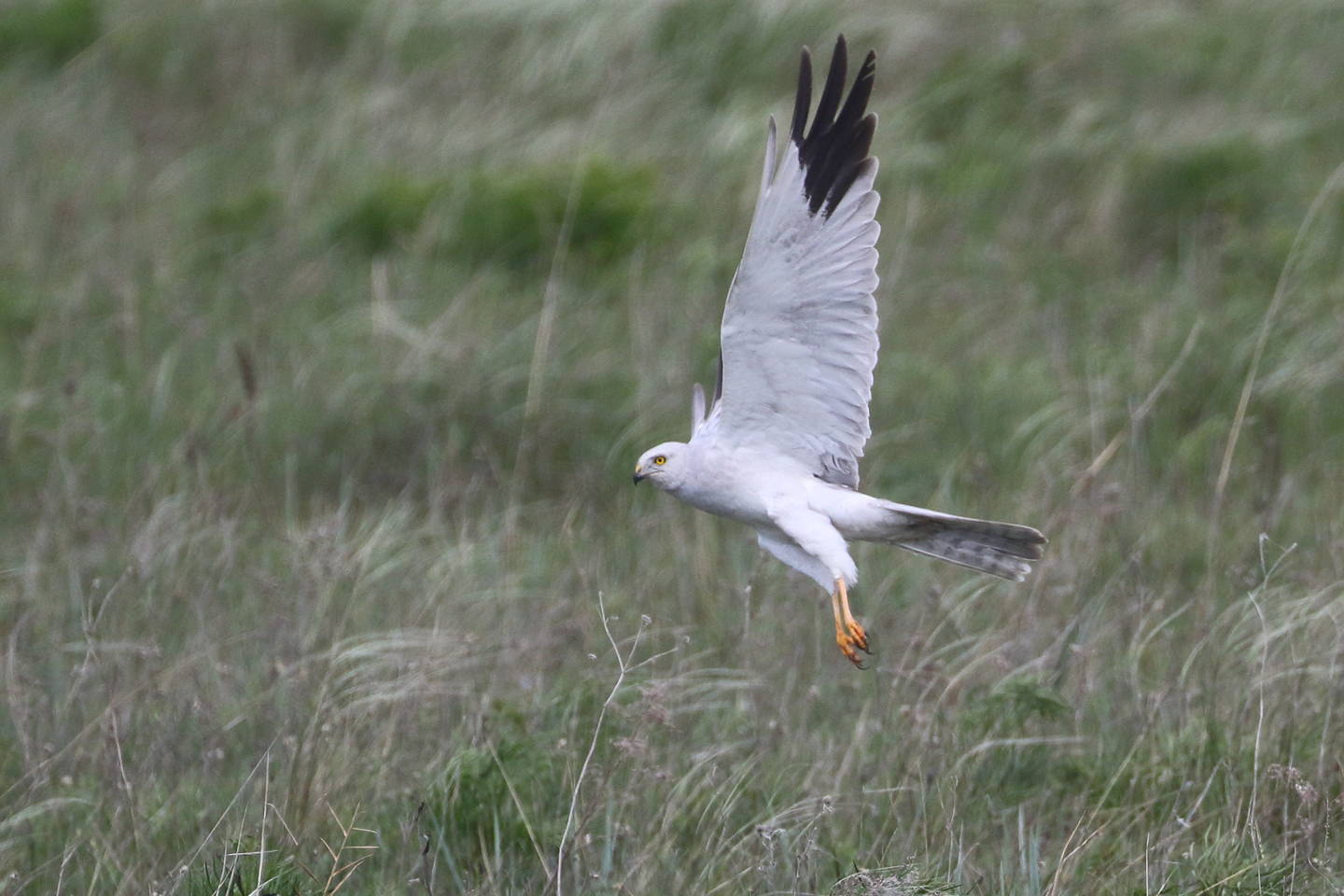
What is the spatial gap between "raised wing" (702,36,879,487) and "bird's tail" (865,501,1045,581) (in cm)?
28

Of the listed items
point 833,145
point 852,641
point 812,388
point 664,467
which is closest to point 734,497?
point 664,467

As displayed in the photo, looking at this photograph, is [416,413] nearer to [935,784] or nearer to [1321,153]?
[935,784]

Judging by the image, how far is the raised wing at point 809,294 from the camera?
4156 millimetres

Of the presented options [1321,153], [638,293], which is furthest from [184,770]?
[1321,153]

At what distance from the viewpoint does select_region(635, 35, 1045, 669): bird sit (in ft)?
13.7

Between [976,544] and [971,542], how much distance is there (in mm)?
16

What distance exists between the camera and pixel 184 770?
4.65 metres

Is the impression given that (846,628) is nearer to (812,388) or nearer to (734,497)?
(734,497)

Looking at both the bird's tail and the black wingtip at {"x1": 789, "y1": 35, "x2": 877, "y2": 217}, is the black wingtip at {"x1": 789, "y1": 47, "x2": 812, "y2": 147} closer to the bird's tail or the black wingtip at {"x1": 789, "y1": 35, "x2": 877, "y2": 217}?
the black wingtip at {"x1": 789, "y1": 35, "x2": 877, "y2": 217}

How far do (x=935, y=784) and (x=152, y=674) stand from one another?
223 centimetres

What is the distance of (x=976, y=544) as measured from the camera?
462 centimetres

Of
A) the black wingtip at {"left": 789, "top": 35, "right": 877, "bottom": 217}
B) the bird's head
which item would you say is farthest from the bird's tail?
the black wingtip at {"left": 789, "top": 35, "right": 877, "bottom": 217}

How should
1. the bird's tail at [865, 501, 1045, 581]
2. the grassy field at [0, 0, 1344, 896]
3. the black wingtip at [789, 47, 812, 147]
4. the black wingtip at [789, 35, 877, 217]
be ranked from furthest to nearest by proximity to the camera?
the bird's tail at [865, 501, 1045, 581]
the grassy field at [0, 0, 1344, 896]
the black wingtip at [789, 35, 877, 217]
the black wingtip at [789, 47, 812, 147]

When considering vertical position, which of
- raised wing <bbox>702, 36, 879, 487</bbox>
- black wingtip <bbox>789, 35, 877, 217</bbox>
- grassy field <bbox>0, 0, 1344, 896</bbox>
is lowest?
grassy field <bbox>0, 0, 1344, 896</bbox>
